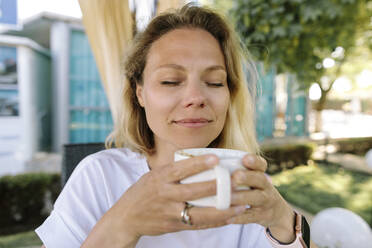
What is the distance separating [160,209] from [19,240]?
3594 mm

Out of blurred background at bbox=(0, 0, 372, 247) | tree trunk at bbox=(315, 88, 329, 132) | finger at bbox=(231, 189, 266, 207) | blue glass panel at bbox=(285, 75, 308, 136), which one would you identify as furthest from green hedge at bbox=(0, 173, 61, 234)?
tree trunk at bbox=(315, 88, 329, 132)

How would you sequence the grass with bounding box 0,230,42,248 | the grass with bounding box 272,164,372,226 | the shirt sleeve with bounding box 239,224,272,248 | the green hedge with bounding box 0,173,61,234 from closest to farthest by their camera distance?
the shirt sleeve with bounding box 239,224,272,248 < the grass with bounding box 0,230,42,248 < the green hedge with bounding box 0,173,61,234 < the grass with bounding box 272,164,372,226

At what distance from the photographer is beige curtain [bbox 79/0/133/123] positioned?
182 centimetres

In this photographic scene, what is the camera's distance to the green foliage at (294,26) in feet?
7.41

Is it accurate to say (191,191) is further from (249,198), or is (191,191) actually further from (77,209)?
(77,209)

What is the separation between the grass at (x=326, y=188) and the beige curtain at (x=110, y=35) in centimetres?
278

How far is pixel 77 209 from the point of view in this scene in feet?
3.49

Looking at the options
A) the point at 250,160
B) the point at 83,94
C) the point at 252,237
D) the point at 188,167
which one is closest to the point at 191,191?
the point at 188,167

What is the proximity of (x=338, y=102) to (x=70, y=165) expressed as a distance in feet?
87.1

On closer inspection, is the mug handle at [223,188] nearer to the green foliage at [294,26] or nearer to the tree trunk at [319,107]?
the green foliage at [294,26]

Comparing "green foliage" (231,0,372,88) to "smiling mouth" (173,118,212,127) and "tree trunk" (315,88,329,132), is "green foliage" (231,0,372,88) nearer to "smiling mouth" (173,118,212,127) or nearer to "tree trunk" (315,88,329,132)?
"smiling mouth" (173,118,212,127)

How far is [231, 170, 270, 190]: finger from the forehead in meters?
0.63

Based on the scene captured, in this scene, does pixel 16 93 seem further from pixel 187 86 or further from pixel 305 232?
pixel 305 232

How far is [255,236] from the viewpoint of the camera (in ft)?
4.11
